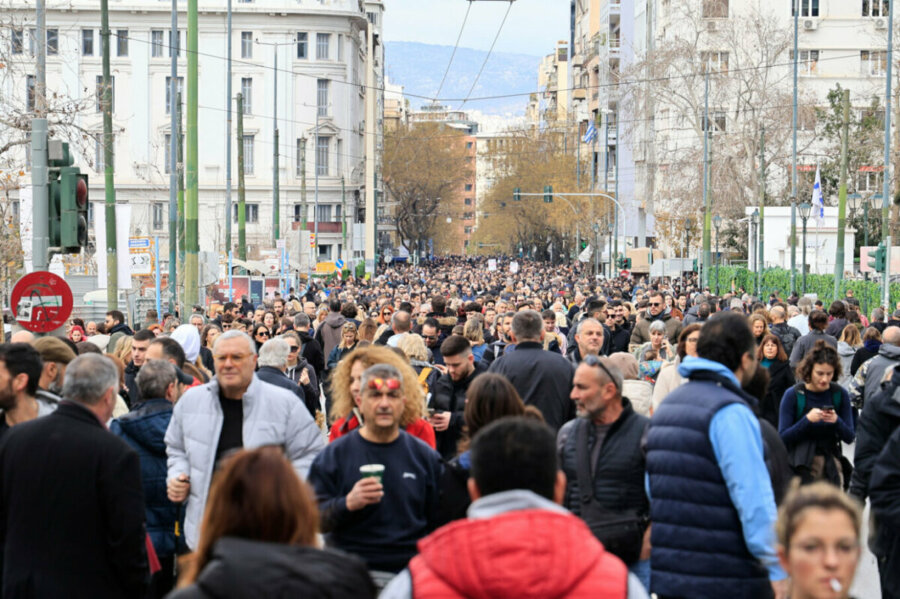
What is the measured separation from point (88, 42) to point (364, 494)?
82.4m

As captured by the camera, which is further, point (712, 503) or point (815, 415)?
point (815, 415)

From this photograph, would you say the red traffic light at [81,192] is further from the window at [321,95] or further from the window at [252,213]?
the window at [321,95]

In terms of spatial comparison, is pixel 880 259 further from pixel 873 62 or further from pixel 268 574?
pixel 873 62

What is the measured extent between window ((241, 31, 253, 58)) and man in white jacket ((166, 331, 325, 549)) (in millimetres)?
80046

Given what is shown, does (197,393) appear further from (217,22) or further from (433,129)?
(433,129)

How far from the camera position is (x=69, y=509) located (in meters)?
5.44

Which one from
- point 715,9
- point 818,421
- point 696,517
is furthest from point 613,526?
point 715,9

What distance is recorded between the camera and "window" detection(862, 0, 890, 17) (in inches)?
2938

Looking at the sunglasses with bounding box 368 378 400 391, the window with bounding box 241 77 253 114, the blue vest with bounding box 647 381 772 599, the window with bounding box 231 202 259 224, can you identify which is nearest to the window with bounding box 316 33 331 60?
the window with bounding box 241 77 253 114

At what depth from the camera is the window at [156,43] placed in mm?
83625

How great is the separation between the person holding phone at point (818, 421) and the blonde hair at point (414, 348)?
244cm

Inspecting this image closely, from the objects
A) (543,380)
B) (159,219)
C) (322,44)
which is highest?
Result: (322,44)

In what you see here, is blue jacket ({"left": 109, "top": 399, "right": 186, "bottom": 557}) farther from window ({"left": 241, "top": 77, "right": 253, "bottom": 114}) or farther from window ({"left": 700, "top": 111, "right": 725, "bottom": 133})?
window ({"left": 241, "top": 77, "right": 253, "bottom": 114})

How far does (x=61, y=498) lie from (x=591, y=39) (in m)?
109
